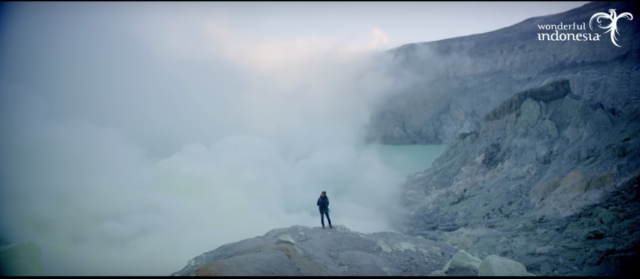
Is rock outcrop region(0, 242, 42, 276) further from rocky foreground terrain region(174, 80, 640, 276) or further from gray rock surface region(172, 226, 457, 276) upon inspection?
rocky foreground terrain region(174, 80, 640, 276)

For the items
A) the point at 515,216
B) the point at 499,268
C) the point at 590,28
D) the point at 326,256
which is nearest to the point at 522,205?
the point at 515,216

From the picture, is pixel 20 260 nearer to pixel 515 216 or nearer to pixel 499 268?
pixel 499 268

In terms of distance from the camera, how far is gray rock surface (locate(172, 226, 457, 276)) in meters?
6.89

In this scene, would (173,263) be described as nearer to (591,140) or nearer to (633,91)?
(591,140)

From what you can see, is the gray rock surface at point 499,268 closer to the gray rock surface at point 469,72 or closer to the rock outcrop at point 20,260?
the rock outcrop at point 20,260

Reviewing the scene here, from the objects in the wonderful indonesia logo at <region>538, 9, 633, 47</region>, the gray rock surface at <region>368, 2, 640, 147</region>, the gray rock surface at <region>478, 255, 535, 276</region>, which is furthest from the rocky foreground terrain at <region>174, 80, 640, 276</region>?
the gray rock surface at <region>368, 2, 640, 147</region>

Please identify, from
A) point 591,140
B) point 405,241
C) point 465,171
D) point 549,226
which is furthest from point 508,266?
point 465,171

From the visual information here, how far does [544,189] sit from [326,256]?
33.9ft

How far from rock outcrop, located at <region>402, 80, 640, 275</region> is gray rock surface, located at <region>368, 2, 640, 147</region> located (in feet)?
59.3

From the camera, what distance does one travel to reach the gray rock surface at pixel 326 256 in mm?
6889

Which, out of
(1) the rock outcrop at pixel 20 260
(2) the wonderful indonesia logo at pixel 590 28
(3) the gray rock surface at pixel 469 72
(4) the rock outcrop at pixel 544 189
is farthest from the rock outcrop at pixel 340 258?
(3) the gray rock surface at pixel 469 72

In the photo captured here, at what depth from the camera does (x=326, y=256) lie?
8.84 m

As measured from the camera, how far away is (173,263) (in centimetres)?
1388

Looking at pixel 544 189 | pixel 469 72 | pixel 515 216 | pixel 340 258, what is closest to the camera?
pixel 340 258
